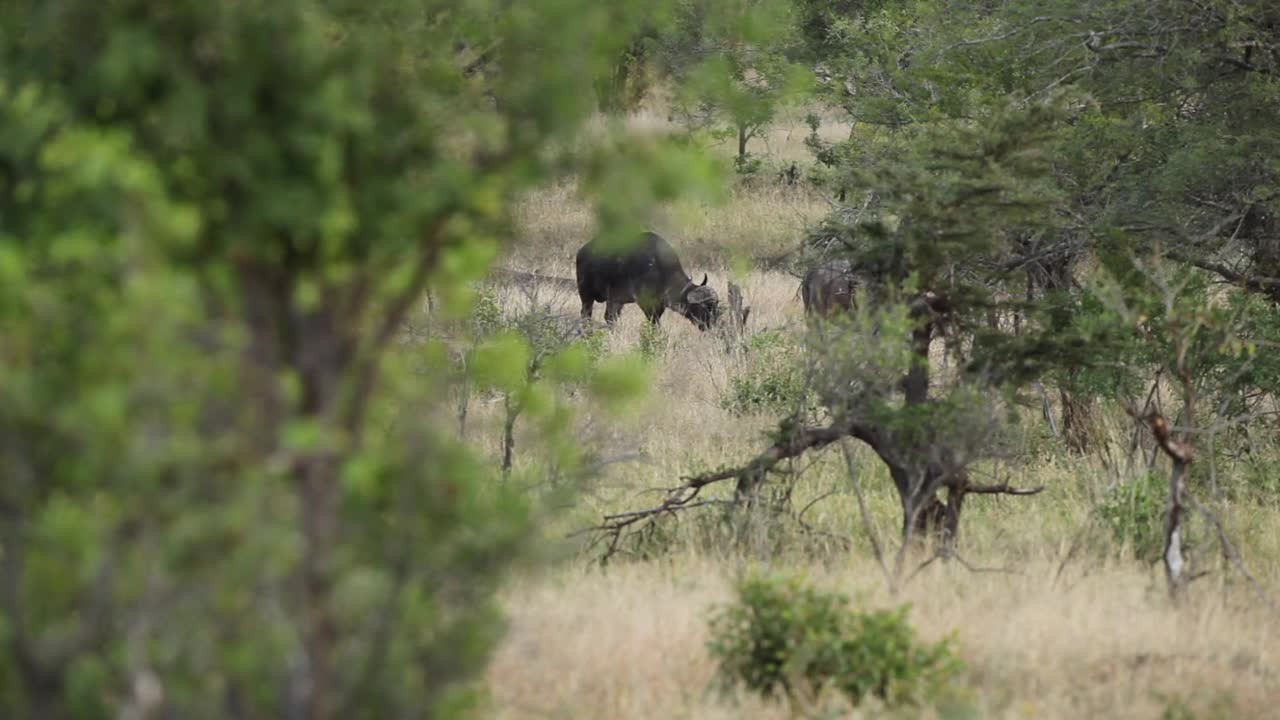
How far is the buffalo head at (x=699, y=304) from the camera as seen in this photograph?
19562mm

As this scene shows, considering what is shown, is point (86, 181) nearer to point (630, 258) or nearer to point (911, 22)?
point (911, 22)

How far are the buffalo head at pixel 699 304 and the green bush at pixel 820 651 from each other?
43.9ft

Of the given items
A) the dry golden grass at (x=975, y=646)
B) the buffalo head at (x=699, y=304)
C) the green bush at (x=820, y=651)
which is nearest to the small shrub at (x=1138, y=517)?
the dry golden grass at (x=975, y=646)

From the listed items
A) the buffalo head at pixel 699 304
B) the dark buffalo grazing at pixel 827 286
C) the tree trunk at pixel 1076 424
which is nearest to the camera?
the tree trunk at pixel 1076 424

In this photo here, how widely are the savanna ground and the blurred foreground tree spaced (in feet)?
1.69

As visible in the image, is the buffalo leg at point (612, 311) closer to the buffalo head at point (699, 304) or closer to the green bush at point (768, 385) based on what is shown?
the buffalo head at point (699, 304)

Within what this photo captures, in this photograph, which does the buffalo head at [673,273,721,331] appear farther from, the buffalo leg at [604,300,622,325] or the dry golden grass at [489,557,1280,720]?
the dry golden grass at [489,557,1280,720]

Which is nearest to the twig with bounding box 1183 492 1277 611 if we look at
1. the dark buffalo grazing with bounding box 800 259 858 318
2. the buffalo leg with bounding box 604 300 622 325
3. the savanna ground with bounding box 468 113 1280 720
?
the savanna ground with bounding box 468 113 1280 720

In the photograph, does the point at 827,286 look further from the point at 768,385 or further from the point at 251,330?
the point at 251,330

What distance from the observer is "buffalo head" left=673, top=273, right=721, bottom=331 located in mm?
19562

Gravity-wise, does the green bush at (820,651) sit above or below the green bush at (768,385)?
below

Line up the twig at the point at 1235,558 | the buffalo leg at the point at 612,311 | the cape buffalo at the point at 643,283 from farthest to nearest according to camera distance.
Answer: the buffalo leg at the point at 612,311
the cape buffalo at the point at 643,283
the twig at the point at 1235,558

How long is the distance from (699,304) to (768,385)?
601 centimetres

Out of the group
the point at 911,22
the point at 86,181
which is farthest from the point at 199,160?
the point at 911,22
